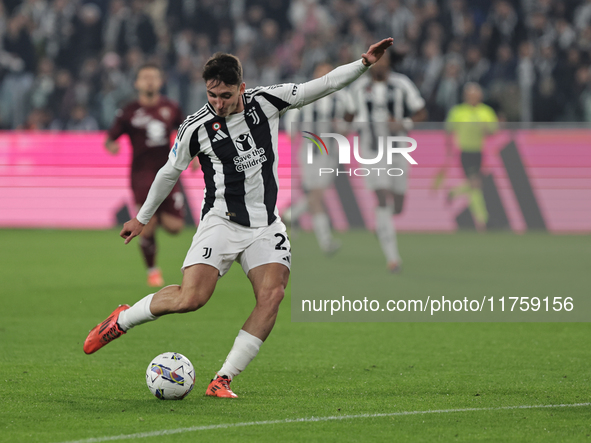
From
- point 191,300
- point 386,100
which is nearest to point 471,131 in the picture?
point 386,100

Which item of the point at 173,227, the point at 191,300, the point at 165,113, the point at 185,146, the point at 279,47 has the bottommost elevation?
the point at 173,227

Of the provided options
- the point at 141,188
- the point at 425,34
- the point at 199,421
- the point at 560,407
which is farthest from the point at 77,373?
the point at 425,34

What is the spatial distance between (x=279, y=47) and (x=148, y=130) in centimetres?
877

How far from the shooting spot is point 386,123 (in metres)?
10.8

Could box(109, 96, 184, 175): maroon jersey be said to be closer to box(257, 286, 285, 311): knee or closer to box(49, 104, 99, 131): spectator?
box(257, 286, 285, 311): knee

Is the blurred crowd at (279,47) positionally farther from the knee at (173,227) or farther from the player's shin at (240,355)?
the player's shin at (240,355)

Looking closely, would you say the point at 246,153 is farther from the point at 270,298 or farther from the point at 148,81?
the point at 148,81

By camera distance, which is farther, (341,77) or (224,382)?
(341,77)

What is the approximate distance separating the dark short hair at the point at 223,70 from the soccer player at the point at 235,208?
2.1 inches

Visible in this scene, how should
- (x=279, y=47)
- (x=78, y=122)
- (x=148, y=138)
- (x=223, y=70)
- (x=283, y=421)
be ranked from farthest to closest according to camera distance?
1. (x=279, y=47)
2. (x=78, y=122)
3. (x=148, y=138)
4. (x=223, y=70)
5. (x=283, y=421)

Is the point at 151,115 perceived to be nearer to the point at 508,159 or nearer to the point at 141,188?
the point at 141,188

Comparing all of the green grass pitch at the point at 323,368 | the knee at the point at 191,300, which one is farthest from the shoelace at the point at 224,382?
the knee at the point at 191,300

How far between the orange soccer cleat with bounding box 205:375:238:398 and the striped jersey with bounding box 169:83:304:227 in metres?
0.90

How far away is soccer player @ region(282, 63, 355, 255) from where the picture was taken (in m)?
10.7
